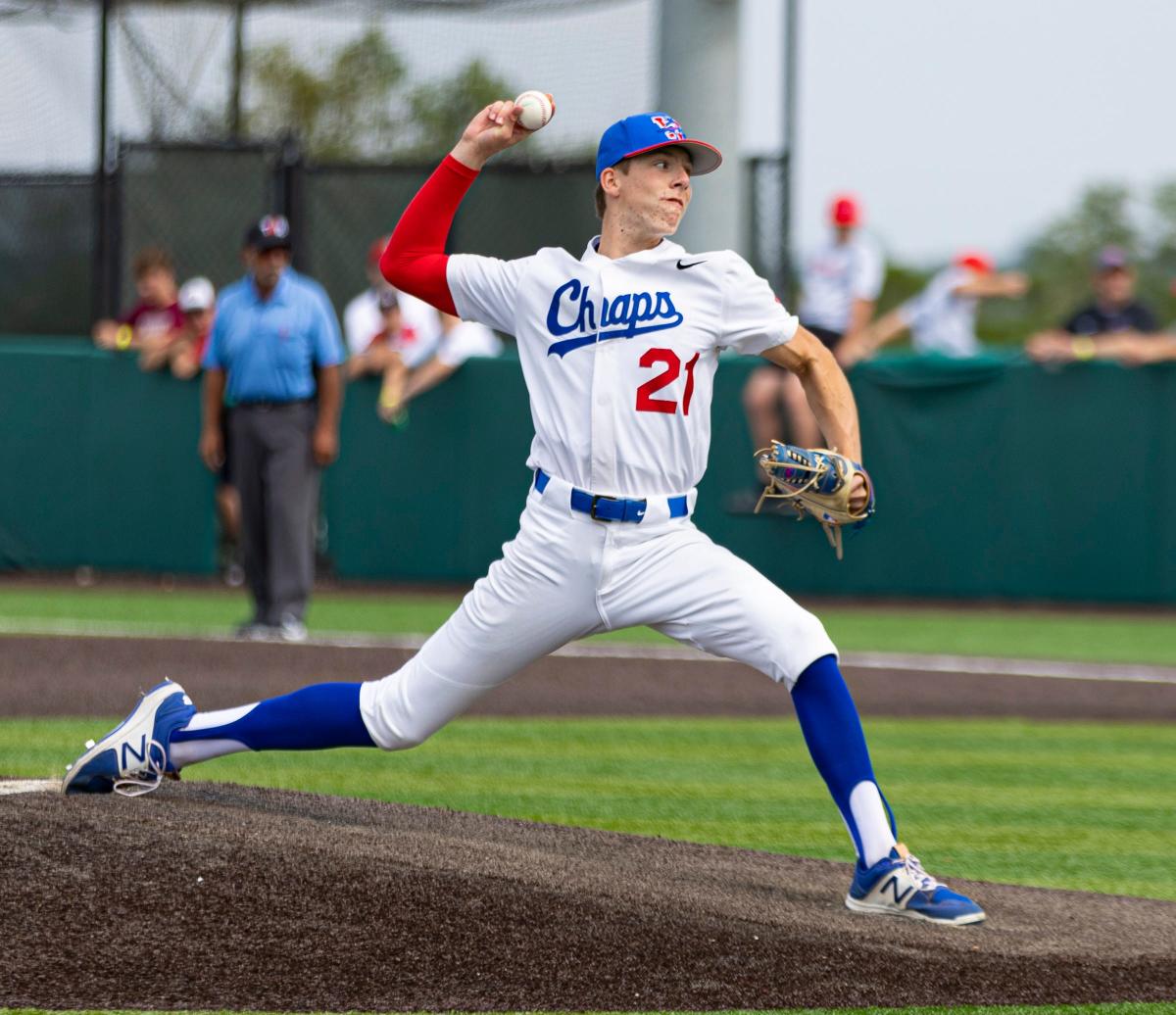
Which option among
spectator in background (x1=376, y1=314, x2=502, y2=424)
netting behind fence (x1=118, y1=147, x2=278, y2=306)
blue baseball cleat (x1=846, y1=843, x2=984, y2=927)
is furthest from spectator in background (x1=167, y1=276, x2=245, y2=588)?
blue baseball cleat (x1=846, y1=843, x2=984, y2=927)

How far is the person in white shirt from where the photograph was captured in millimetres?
4395

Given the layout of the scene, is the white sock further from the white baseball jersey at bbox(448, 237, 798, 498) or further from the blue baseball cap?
the blue baseball cap

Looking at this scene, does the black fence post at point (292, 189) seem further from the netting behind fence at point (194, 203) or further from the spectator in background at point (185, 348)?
the spectator in background at point (185, 348)

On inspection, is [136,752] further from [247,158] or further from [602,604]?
[247,158]

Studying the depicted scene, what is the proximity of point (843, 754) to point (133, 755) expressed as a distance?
6.25ft

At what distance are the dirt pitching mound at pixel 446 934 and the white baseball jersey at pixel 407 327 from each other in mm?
9119

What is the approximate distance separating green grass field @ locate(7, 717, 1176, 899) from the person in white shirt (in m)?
1.17

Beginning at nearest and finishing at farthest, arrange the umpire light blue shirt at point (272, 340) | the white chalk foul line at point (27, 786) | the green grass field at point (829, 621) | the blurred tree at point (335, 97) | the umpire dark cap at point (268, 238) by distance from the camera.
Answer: the white chalk foul line at point (27, 786), the umpire dark cap at point (268, 238), the umpire light blue shirt at point (272, 340), the green grass field at point (829, 621), the blurred tree at point (335, 97)

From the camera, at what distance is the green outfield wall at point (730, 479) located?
13383mm

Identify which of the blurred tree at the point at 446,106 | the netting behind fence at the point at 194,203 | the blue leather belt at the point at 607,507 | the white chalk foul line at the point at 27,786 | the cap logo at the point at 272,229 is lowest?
the white chalk foul line at the point at 27,786

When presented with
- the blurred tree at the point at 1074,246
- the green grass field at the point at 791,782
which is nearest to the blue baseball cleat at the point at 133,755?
the green grass field at the point at 791,782

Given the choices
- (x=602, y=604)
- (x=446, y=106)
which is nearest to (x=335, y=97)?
(x=446, y=106)

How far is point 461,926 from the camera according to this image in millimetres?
4027

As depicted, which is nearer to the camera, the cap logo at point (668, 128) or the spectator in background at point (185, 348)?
the cap logo at point (668, 128)
